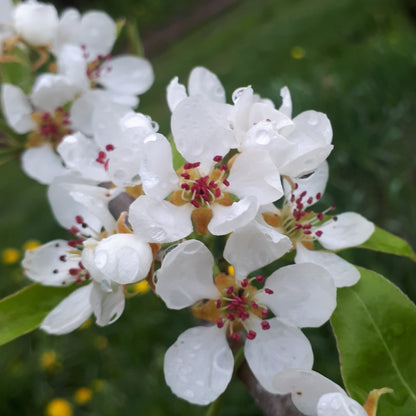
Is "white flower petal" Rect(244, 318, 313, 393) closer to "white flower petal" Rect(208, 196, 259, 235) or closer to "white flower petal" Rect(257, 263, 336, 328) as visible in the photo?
"white flower petal" Rect(257, 263, 336, 328)

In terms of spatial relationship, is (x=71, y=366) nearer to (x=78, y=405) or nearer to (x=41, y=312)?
(x=78, y=405)

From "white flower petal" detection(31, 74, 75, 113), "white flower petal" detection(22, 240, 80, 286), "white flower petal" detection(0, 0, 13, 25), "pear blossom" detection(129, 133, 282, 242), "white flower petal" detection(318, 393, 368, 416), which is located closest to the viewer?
"white flower petal" detection(318, 393, 368, 416)

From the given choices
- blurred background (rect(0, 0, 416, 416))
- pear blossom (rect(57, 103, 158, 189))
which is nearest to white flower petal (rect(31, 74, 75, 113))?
pear blossom (rect(57, 103, 158, 189))

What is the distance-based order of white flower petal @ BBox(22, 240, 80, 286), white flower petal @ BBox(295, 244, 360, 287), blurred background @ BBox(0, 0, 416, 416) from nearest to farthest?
white flower petal @ BBox(295, 244, 360, 287) < white flower petal @ BBox(22, 240, 80, 286) < blurred background @ BBox(0, 0, 416, 416)

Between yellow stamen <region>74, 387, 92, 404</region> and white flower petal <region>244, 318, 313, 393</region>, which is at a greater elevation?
white flower petal <region>244, 318, 313, 393</region>

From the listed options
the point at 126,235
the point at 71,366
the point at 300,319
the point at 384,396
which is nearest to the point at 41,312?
the point at 126,235

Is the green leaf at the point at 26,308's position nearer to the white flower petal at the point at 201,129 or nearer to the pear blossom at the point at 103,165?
the pear blossom at the point at 103,165

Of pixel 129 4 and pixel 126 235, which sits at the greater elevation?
pixel 126 235

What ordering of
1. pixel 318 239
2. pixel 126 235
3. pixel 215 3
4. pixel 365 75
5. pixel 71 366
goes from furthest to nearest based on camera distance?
pixel 215 3 < pixel 365 75 < pixel 71 366 < pixel 318 239 < pixel 126 235
